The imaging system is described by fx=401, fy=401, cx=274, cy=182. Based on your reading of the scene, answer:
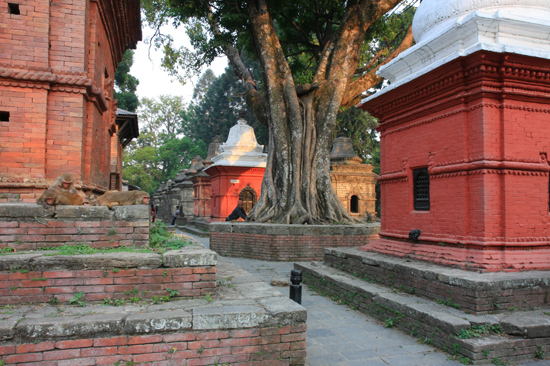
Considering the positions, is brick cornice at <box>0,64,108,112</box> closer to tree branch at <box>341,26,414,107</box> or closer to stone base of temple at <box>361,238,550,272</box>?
stone base of temple at <box>361,238,550,272</box>

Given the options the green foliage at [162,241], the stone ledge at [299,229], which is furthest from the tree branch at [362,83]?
the green foliage at [162,241]

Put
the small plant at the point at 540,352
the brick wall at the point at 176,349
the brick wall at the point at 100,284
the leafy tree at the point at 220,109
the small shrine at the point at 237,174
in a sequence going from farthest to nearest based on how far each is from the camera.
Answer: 1. the leafy tree at the point at 220,109
2. the small shrine at the point at 237,174
3. the small plant at the point at 540,352
4. the brick wall at the point at 100,284
5. the brick wall at the point at 176,349

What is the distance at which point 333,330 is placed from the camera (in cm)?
460

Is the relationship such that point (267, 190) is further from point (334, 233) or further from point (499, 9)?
point (499, 9)

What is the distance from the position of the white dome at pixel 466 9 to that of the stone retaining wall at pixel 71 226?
472 centimetres

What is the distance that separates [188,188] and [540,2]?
73.0 ft

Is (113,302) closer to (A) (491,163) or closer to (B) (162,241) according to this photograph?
(B) (162,241)

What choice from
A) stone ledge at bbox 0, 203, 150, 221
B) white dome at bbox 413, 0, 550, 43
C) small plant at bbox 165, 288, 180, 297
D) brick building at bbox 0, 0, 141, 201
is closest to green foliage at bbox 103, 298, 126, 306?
small plant at bbox 165, 288, 180, 297

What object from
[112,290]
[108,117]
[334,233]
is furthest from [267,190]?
[112,290]

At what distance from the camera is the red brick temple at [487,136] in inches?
180

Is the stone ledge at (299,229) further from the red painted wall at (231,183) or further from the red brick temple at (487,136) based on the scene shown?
the red painted wall at (231,183)

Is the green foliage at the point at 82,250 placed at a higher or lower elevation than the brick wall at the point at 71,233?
lower

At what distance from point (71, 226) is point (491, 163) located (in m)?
4.60

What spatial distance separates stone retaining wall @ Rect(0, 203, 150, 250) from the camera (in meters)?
3.90
